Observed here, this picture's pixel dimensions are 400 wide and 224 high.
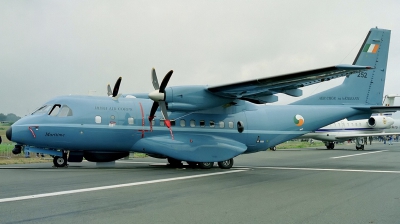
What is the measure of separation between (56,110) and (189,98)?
5.25 metres

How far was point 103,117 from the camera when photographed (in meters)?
14.8

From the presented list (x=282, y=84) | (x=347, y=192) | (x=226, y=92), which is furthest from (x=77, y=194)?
(x=282, y=84)

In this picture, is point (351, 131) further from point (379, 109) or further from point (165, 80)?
point (165, 80)

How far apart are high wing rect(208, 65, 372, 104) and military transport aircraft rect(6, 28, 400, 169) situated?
3 cm

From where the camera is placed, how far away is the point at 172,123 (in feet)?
51.3

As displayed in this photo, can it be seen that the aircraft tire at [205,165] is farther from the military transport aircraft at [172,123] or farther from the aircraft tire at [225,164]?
the aircraft tire at [225,164]

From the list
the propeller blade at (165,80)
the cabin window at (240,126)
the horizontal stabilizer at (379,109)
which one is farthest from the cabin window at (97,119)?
the horizontal stabilizer at (379,109)

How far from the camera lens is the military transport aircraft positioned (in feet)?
45.8

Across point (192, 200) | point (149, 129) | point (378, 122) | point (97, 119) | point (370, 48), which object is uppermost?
Result: point (370, 48)

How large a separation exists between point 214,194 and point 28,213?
14.1 ft

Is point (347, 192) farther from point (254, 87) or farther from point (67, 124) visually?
point (67, 124)

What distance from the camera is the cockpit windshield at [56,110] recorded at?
1429 centimetres

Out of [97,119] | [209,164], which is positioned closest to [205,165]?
[209,164]

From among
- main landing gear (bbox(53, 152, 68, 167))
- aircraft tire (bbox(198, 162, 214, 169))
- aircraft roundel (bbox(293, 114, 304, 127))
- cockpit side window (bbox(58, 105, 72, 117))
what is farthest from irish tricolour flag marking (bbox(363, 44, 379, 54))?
main landing gear (bbox(53, 152, 68, 167))
